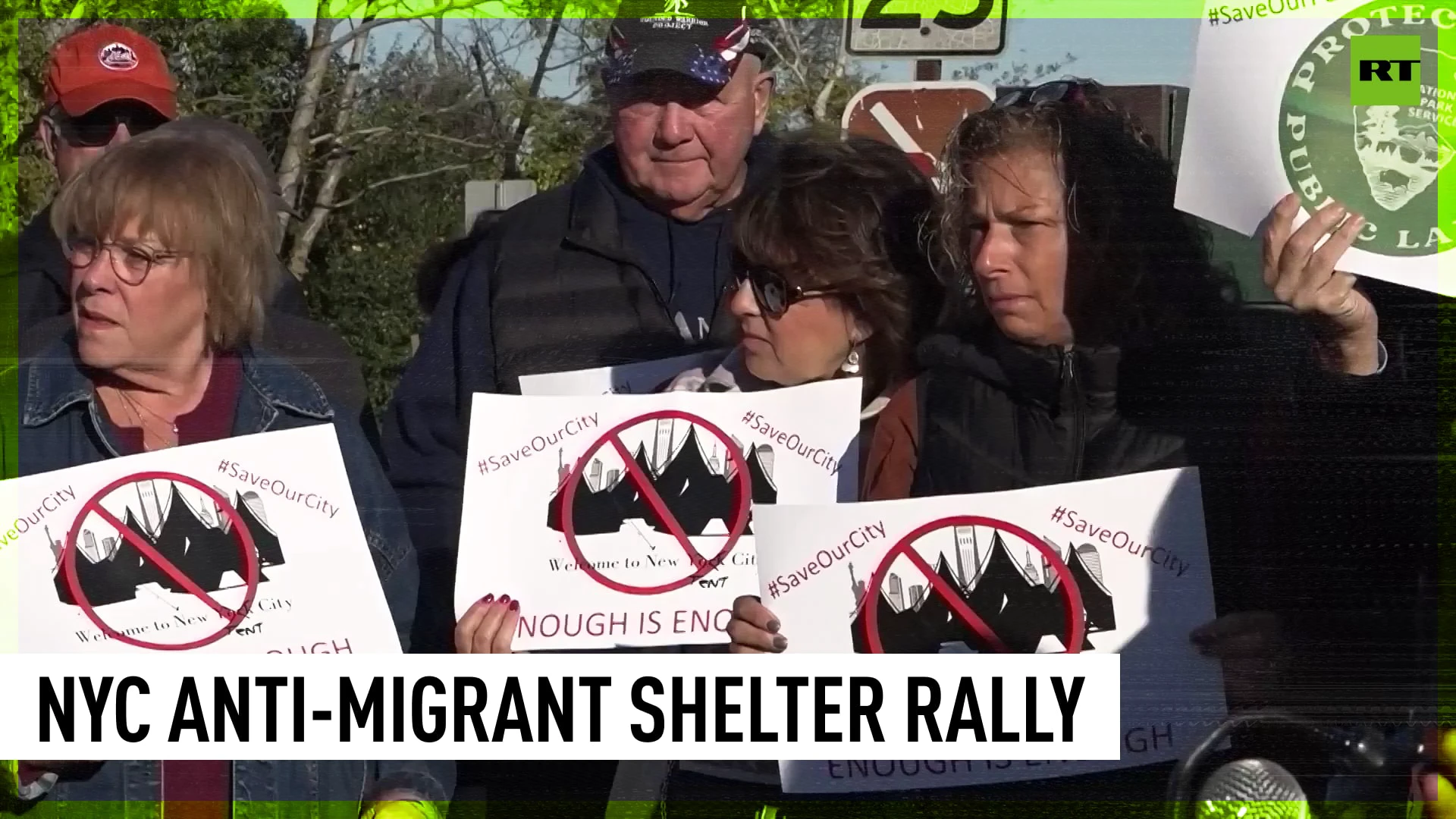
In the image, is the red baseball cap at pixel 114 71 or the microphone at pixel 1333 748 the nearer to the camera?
the red baseball cap at pixel 114 71

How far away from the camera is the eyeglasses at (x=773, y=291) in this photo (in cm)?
258

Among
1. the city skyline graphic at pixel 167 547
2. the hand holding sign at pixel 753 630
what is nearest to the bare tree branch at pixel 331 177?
the city skyline graphic at pixel 167 547

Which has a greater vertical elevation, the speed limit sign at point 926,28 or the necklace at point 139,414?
the speed limit sign at point 926,28

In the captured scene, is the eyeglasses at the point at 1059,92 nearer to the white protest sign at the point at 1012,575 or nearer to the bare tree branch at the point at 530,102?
the white protest sign at the point at 1012,575

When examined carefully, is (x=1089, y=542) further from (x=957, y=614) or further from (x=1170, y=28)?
(x=1170, y=28)

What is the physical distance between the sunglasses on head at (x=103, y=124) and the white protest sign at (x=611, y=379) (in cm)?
74

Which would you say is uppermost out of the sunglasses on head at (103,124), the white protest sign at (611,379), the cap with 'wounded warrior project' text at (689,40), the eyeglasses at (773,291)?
the cap with 'wounded warrior project' text at (689,40)

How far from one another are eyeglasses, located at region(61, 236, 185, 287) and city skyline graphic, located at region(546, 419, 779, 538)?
729 millimetres

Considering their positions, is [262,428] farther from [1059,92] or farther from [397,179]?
[1059,92]

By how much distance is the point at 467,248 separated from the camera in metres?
2.60

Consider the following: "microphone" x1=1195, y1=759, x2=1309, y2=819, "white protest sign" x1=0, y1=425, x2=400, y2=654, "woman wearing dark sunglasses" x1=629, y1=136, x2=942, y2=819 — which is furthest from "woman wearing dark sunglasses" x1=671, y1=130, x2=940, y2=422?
"microphone" x1=1195, y1=759, x2=1309, y2=819

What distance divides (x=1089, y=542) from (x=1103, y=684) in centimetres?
24

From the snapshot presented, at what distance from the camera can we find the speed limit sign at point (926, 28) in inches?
99.8

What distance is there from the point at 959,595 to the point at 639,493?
0.55 metres
